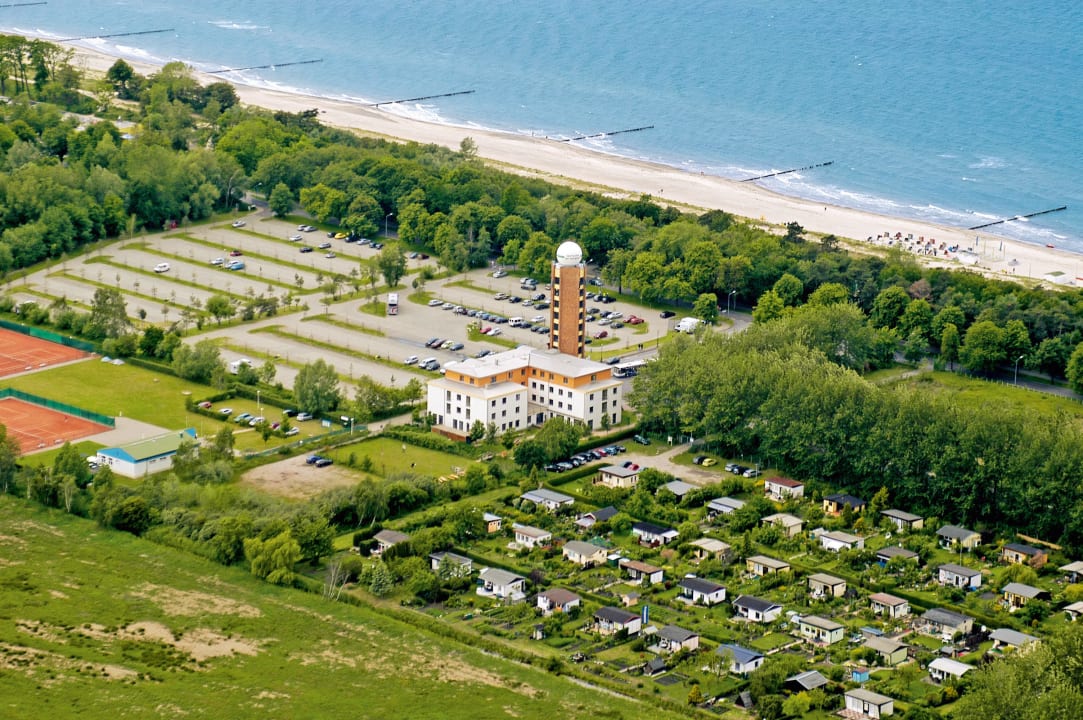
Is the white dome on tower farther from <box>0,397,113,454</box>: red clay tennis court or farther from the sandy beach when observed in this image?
the sandy beach

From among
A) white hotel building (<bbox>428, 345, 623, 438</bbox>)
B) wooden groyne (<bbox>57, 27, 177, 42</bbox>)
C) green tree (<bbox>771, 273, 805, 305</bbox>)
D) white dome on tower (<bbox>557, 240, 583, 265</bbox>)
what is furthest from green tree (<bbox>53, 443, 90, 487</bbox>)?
wooden groyne (<bbox>57, 27, 177, 42</bbox>)

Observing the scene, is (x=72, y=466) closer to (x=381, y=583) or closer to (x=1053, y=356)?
(x=381, y=583)

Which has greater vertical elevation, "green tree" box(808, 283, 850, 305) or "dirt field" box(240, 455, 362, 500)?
"green tree" box(808, 283, 850, 305)

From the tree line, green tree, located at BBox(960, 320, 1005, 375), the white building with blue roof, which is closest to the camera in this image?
the tree line

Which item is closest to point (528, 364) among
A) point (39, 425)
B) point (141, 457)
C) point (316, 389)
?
point (316, 389)

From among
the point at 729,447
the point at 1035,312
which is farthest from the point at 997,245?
the point at 729,447

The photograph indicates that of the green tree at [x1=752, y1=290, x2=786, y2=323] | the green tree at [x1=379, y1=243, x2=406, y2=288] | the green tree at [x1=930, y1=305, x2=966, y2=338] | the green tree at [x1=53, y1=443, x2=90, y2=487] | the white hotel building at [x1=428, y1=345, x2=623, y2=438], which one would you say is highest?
the green tree at [x1=930, y1=305, x2=966, y2=338]

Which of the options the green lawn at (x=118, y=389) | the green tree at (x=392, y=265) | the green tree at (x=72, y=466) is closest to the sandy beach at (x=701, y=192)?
the green tree at (x=392, y=265)

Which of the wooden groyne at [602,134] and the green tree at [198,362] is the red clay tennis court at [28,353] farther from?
the wooden groyne at [602,134]
